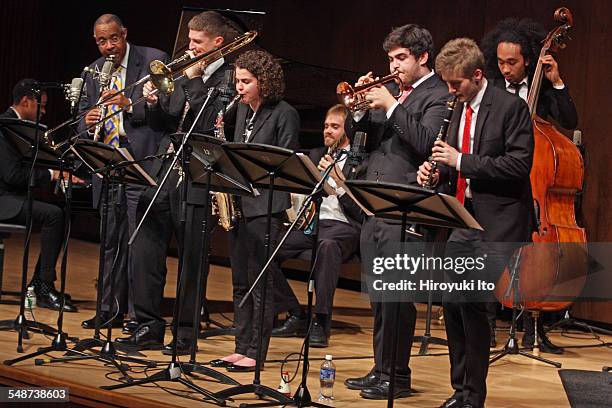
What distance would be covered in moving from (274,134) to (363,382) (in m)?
1.22

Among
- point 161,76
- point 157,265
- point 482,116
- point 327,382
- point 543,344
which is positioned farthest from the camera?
point 543,344

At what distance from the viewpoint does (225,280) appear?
27.5ft

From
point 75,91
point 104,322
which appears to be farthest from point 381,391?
point 75,91

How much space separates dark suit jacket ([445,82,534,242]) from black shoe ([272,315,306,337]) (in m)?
2.25

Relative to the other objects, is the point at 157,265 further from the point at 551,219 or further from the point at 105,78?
the point at 551,219

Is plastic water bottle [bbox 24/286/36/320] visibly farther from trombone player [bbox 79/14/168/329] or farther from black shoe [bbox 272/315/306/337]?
black shoe [bbox 272/315/306/337]

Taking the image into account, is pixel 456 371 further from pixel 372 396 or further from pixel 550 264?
pixel 550 264

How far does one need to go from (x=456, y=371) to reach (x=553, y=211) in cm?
172

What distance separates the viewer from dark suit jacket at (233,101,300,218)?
4656 mm

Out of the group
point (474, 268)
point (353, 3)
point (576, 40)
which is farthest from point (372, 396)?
point (353, 3)

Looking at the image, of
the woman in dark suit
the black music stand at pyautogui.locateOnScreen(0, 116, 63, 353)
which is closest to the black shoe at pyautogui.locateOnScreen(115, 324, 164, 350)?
the black music stand at pyautogui.locateOnScreen(0, 116, 63, 353)

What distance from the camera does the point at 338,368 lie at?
5.09 m

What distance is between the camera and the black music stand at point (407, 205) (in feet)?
11.6

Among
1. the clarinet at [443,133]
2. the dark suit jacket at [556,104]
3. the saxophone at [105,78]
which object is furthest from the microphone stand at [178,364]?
the dark suit jacket at [556,104]
